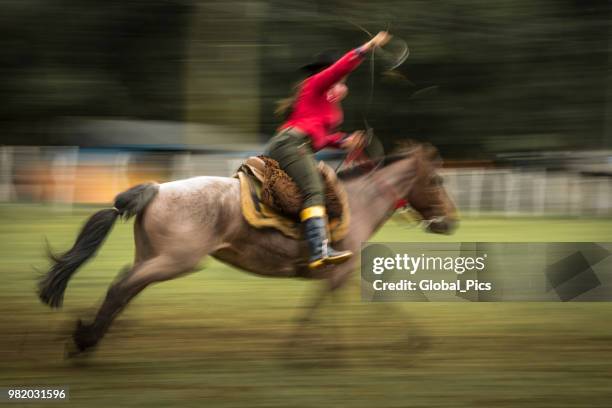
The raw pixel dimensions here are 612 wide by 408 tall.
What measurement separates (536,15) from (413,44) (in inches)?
60.9

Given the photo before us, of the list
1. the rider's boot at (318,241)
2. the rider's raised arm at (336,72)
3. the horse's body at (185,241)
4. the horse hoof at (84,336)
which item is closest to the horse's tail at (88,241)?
the horse's body at (185,241)

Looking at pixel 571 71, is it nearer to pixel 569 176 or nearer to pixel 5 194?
pixel 569 176

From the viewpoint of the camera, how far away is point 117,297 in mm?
5930

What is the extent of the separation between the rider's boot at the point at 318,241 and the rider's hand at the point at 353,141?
62 cm

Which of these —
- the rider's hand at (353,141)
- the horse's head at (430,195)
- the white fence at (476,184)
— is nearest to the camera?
the rider's hand at (353,141)

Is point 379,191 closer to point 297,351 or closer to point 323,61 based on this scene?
point 323,61

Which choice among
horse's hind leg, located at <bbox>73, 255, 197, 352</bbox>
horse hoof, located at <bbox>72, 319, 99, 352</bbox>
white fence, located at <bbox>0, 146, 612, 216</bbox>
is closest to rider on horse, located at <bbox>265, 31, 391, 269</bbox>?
horse's hind leg, located at <bbox>73, 255, 197, 352</bbox>

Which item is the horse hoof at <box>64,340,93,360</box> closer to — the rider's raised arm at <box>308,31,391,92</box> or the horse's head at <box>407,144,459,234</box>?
the rider's raised arm at <box>308,31,391,92</box>

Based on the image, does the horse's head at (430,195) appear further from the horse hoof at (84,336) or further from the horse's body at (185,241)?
the horse hoof at (84,336)

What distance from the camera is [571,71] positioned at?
471 inches

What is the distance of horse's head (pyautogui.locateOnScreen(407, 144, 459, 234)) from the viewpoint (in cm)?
704

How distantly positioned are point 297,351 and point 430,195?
1.52 m

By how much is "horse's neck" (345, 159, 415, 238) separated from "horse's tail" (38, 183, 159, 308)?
1.48m

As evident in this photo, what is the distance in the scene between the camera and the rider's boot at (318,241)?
6.27m
